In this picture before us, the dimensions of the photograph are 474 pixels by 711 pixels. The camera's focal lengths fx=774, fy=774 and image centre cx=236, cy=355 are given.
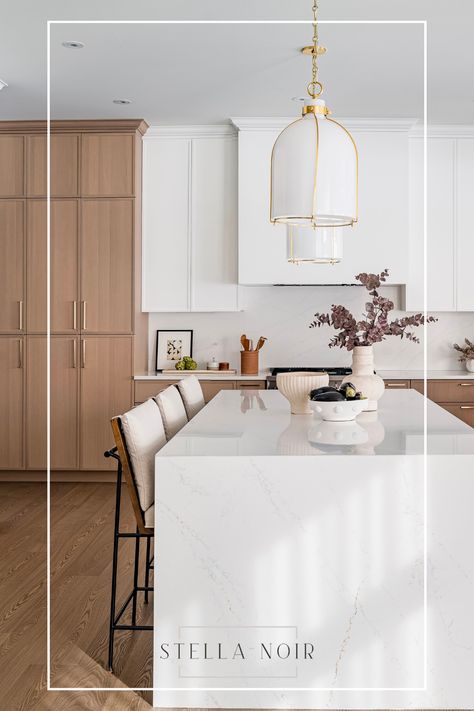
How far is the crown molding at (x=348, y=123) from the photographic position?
5633 mm

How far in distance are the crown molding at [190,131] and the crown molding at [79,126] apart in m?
0.20

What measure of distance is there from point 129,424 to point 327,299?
3.76m

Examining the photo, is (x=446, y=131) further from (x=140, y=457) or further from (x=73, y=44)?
(x=140, y=457)

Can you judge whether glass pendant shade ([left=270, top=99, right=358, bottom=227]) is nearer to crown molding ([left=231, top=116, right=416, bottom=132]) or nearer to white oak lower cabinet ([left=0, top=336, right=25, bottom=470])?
crown molding ([left=231, top=116, right=416, bottom=132])

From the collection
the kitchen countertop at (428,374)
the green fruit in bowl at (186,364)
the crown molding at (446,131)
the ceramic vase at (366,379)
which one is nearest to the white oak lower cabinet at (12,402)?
the green fruit in bowl at (186,364)

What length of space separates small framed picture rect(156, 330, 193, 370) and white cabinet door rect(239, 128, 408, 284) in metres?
0.72

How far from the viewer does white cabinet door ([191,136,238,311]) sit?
595cm

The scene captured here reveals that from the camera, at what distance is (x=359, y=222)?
5.70 meters

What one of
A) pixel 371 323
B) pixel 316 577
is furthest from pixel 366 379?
pixel 316 577

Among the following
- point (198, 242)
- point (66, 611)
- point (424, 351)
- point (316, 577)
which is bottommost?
point (66, 611)

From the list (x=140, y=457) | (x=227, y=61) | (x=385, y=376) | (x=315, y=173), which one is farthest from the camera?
(x=385, y=376)

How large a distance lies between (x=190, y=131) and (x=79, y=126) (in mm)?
840

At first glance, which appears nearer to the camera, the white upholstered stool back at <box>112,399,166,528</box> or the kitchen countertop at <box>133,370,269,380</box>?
the white upholstered stool back at <box>112,399,166,528</box>

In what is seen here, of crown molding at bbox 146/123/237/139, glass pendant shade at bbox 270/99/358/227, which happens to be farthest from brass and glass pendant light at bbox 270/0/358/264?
crown molding at bbox 146/123/237/139
